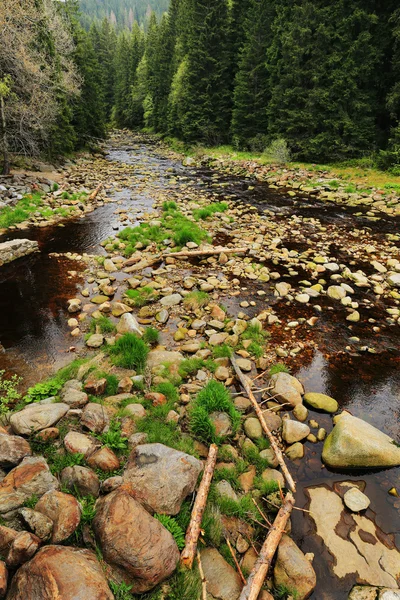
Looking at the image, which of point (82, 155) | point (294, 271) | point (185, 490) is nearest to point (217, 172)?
point (82, 155)

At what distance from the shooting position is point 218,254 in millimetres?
11227

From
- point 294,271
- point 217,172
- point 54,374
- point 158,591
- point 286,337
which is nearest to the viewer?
point 158,591

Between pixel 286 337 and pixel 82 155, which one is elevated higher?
pixel 82 155

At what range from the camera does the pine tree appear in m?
29.1

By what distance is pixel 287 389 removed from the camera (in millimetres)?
5758

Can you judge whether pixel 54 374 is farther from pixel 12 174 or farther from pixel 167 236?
pixel 12 174

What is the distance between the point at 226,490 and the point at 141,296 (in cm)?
551

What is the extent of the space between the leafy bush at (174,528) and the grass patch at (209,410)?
4.88 ft

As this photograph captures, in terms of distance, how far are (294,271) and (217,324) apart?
13.3ft

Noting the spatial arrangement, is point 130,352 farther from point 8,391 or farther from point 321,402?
point 321,402

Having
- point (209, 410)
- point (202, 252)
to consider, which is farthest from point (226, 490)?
point (202, 252)

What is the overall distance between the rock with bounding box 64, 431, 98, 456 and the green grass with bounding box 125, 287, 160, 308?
451 cm

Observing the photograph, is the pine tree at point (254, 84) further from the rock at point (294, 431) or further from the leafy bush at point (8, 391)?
the leafy bush at point (8, 391)

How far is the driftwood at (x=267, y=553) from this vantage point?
310cm
